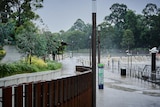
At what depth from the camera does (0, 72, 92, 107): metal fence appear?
325 centimetres

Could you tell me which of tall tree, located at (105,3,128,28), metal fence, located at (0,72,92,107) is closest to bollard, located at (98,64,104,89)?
metal fence, located at (0,72,92,107)

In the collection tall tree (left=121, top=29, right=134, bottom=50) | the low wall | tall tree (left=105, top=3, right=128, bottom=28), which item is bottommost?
the low wall

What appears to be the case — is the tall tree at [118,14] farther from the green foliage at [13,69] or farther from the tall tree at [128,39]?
the green foliage at [13,69]

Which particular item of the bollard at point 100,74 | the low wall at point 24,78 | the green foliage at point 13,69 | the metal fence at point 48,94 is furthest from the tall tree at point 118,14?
the metal fence at point 48,94

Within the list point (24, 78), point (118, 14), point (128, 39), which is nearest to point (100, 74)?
point (24, 78)

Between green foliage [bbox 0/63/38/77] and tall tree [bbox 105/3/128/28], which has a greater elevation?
tall tree [bbox 105/3/128/28]

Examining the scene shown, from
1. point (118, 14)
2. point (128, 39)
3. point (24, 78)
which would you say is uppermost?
point (118, 14)

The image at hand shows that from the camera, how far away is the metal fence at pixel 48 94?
325 cm

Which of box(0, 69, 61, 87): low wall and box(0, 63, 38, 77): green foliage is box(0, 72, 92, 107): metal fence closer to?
box(0, 69, 61, 87): low wall

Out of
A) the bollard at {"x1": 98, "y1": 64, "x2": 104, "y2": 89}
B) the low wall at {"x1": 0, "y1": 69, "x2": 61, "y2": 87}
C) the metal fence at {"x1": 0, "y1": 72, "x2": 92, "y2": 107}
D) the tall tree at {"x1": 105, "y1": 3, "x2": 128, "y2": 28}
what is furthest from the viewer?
the tall tree at {"x1": 105, "y1": 3, "x2": 128, "y2": 28}

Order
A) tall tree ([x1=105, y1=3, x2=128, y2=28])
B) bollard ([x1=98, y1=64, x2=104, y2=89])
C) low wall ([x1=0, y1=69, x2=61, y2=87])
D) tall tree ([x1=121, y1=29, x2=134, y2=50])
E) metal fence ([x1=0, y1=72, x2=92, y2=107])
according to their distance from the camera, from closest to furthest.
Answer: metal fence ([x1=0, y1=72, x2=92, y2=107])
low wall ([x1=0, y1=69, x2=61, y2=87])
bollard ([x1=98, y1=64, x2=104, y2=89])
tall tree ([x1=121, y1=29, x2=134, y2=50])
tall tree ([x1=105, y1=3, x2=128, y2=28])

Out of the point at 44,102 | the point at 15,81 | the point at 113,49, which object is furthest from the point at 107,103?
the point at 113,49

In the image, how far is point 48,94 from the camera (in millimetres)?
3959

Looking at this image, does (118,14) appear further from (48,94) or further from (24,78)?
(48,94)
